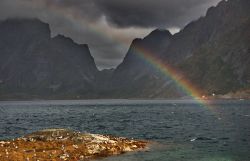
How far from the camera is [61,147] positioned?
4894 cm

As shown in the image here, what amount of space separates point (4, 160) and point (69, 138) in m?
16.8

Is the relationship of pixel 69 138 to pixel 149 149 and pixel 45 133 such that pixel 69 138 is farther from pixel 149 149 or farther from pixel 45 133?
pixel 149 149

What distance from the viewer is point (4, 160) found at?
1560 inches

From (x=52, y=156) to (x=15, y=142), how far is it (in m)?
12.4

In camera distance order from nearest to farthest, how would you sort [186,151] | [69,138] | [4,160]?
[4,160] < [186,151] < [69,138]

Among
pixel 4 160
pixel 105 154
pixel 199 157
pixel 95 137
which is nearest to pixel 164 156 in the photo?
pixel 199 157

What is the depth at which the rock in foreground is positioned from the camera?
141 ft

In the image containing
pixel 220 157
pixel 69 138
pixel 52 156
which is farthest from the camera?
pixel 69 138

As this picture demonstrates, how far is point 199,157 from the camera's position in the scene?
46188 mm

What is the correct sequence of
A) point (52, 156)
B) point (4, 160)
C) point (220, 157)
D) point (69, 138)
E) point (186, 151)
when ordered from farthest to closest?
1. point (69, 138)
2. point (186, 151)
3. point (220, 157)
4. point (52, 156)
5. point (4, 160)

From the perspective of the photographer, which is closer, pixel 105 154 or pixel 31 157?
pixel 31 157

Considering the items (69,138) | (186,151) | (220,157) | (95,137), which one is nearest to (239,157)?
(220,157)

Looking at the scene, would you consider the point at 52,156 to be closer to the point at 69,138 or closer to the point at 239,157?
the point at 69,138

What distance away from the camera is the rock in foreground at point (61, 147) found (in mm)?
43094
